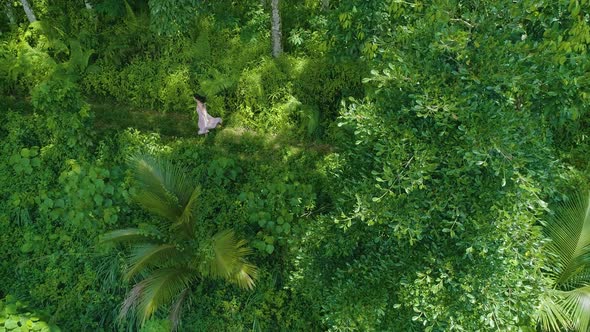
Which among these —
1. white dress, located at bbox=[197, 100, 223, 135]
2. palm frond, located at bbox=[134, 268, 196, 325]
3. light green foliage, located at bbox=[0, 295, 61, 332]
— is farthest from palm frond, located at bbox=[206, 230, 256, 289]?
white dress, located at bbox=[197, 100, 223, 135]

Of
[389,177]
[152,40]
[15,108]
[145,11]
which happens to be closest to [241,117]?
[152,40]

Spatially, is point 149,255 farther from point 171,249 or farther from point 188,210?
point 188,210

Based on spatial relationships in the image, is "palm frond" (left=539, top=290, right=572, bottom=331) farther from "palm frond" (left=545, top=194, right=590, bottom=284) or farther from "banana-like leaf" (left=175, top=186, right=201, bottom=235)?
"banana-like leaf" (left=175, top=186, right=201, bottom=235)

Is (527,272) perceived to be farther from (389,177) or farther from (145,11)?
(145,11)

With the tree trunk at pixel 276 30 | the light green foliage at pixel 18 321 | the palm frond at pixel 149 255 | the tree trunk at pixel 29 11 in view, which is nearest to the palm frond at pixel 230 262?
the palm frond at pixel 149 255

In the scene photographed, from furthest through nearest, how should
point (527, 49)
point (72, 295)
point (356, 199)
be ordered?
point (72, 295) → point (356, 199) → point (527, 49)

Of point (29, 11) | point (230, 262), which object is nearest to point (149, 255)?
point (230, 262)

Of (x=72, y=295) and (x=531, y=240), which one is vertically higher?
(x=531, y=240)
